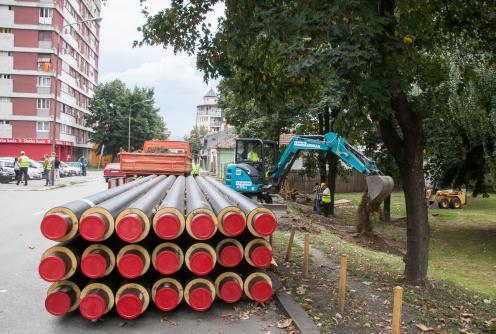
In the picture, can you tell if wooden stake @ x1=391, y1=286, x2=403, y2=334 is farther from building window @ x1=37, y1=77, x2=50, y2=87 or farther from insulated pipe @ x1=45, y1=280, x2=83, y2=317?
building window @ x1=37, y1=77, x2=50, y2=87

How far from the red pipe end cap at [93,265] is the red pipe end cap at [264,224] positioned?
184cm

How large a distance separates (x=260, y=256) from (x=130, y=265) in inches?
62.6

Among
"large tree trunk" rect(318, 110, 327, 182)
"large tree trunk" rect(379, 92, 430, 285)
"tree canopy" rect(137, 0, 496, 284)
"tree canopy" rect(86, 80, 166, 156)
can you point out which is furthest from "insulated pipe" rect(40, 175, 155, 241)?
"tree canopy" rect(86, 80, 166, 156)

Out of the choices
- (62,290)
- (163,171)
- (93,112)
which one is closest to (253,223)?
(62,290)

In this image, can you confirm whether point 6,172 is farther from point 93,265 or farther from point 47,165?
point 93,265

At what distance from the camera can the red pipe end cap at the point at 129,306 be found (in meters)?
5.37

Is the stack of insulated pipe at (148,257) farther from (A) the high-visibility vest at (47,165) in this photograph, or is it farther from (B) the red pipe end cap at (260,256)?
(A) the high-visibility vest at (47,165)

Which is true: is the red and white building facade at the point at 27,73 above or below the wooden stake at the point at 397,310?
above

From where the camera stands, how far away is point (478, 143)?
52.1 ft

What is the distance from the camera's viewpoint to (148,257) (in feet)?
18.1

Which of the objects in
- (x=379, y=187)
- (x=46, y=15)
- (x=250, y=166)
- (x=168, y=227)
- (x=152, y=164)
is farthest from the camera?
(x=46, y=15)

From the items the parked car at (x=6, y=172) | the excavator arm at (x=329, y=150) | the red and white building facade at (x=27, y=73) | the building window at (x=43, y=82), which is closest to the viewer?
the excavator arm at (x=329, y=150)

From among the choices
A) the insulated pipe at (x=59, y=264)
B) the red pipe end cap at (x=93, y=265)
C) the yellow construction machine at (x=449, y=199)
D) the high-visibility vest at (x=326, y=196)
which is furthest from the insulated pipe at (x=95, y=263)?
the yellow construction machine at (x=449, y=199)

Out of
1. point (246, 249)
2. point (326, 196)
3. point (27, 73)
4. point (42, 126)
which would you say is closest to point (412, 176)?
point (246, 249)
